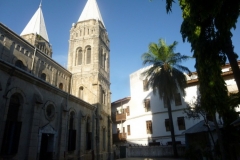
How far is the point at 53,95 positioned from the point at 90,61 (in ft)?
39.7

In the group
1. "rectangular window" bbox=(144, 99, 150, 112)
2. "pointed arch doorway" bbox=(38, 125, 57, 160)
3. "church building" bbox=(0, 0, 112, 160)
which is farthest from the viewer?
"rectangular window" bbox=(144, 99, 150, 112)

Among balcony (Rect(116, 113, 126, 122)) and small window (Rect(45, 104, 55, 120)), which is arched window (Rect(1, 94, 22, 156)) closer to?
small window (Rect(45, 104, 55, 120))

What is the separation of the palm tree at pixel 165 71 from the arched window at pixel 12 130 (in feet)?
49.3

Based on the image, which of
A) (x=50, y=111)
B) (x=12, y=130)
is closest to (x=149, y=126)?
(x=50, y=111)

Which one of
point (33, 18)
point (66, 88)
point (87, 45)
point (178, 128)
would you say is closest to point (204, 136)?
point (178, 128)

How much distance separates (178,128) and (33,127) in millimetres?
19657

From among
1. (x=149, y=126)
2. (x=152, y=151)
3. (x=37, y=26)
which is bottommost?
(x=152, y=151)

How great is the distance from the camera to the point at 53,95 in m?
14.3

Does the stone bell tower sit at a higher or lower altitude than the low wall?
higher

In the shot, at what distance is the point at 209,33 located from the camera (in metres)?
8.15

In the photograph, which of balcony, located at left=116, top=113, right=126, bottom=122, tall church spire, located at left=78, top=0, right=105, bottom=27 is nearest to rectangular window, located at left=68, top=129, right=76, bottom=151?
balcony, located at left=116, top=113, right=126, bottom=122

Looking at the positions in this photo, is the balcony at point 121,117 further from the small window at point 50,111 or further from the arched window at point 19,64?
the arched window at point 19,64

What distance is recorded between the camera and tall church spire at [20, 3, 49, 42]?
29406 mm

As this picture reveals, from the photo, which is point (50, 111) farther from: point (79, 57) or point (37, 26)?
point (37, 26)
